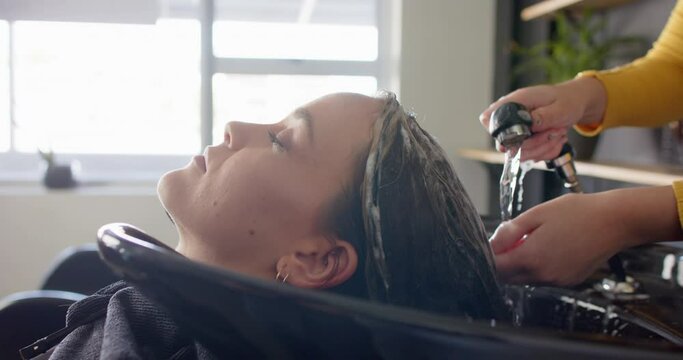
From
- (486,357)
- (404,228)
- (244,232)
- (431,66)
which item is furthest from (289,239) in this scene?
(431,66)

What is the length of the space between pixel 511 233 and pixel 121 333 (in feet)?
1.72

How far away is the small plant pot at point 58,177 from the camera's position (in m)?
3.35

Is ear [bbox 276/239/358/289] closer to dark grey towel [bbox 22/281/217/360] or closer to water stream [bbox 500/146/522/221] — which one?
dark grey towel [bbox 22/281/217/360]

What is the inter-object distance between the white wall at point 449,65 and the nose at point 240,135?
2.25 m

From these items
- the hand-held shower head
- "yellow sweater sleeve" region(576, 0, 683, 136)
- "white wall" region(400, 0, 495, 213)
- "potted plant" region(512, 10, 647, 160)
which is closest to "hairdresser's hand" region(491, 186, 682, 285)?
the hand-held shower head

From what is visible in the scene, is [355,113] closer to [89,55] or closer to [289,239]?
[289,239]

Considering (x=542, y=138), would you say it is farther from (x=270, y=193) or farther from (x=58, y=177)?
(x=58, y=177)

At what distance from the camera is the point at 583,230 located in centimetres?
92

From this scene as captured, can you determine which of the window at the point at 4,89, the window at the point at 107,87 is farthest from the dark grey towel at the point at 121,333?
the window at the point at 4,89

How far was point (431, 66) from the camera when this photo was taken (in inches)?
127

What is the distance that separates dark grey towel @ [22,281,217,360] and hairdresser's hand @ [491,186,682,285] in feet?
1.41

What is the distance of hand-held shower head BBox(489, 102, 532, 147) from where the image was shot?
102cm

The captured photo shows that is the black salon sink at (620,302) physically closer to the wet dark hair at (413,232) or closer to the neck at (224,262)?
the wet dark hair at (413,232)

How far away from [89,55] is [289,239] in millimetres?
2940
